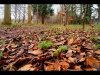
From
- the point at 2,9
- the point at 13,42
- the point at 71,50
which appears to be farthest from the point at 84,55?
the point at 2,9

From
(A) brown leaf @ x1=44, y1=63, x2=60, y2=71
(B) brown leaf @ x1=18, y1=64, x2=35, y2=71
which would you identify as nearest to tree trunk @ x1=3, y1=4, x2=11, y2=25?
(B) brown leaf @ x1=18, y1=64, x2=35, y2=71

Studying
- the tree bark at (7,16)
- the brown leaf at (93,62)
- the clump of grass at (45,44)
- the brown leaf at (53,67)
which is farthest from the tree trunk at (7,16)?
the brown leaf at (93,62)

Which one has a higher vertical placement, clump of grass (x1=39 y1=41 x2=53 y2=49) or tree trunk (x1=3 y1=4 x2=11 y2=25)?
tree trunk (x1=3 y1=4 x2=11 y2=25)

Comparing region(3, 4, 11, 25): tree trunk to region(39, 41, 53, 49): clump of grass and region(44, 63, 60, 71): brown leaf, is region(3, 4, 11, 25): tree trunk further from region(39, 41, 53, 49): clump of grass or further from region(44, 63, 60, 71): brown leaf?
region(44, 63, 60, 71): brown leaf

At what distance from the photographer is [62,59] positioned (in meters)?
2.51

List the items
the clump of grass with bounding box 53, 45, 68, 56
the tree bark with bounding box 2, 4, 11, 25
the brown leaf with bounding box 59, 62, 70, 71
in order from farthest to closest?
the tree bark with bounding box 2, 4, 11, 25 < the clump of grass with bounding box 53, 45, 68, 56 < the brown leaf with bounding box 59, 62, 70, 71

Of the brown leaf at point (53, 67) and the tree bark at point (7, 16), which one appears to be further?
the tree bark at point (7, 16)

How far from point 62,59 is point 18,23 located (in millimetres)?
701

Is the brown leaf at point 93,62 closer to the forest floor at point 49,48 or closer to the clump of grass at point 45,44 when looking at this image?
the forest floor at point 49,48

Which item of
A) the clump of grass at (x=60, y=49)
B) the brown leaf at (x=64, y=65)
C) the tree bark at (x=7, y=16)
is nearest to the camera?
the brown leaf at (x=64, y=65)

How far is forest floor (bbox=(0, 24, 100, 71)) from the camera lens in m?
2.45

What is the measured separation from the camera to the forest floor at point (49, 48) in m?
2.45
